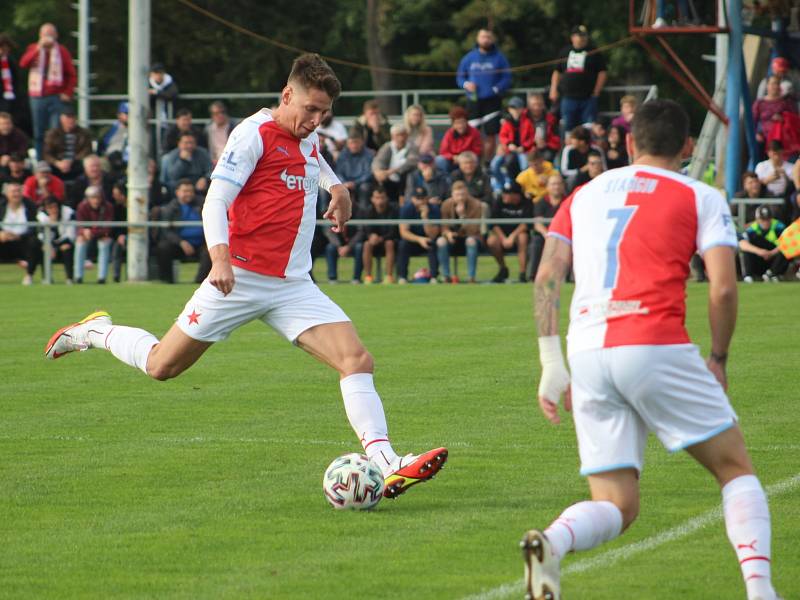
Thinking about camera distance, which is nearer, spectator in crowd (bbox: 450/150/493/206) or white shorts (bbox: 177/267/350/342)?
white shorts (bbox: 177/267/350/342)

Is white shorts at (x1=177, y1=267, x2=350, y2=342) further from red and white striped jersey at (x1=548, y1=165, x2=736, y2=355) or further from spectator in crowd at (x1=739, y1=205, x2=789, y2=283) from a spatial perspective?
spectator in crowd at (x1=739, y1=205, x2=789, y2=283)

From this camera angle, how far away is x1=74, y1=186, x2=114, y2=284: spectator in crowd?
955 inches

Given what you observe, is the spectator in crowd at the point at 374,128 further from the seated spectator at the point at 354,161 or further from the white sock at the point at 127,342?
the white sock at the point at 127,342

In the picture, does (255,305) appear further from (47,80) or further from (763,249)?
(47,80)

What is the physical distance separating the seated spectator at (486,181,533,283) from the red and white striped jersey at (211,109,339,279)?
15003 mm

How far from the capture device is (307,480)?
835 centimetres

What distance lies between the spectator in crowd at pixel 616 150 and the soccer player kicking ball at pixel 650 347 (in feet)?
62.6

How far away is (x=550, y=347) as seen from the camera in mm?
5840

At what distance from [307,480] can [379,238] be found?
15.5m

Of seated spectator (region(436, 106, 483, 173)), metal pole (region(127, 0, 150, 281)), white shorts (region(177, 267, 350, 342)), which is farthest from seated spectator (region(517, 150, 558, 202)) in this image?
white shorts (region(177, 267, 350, 342))

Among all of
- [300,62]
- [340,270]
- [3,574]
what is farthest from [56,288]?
[3,574]

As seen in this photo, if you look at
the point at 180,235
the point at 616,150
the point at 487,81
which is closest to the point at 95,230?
the point at 180,235

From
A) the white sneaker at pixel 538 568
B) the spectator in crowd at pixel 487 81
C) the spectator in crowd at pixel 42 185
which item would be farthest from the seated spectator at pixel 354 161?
the white sneaker at pixel 538 568

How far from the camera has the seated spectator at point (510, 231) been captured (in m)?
23.3
